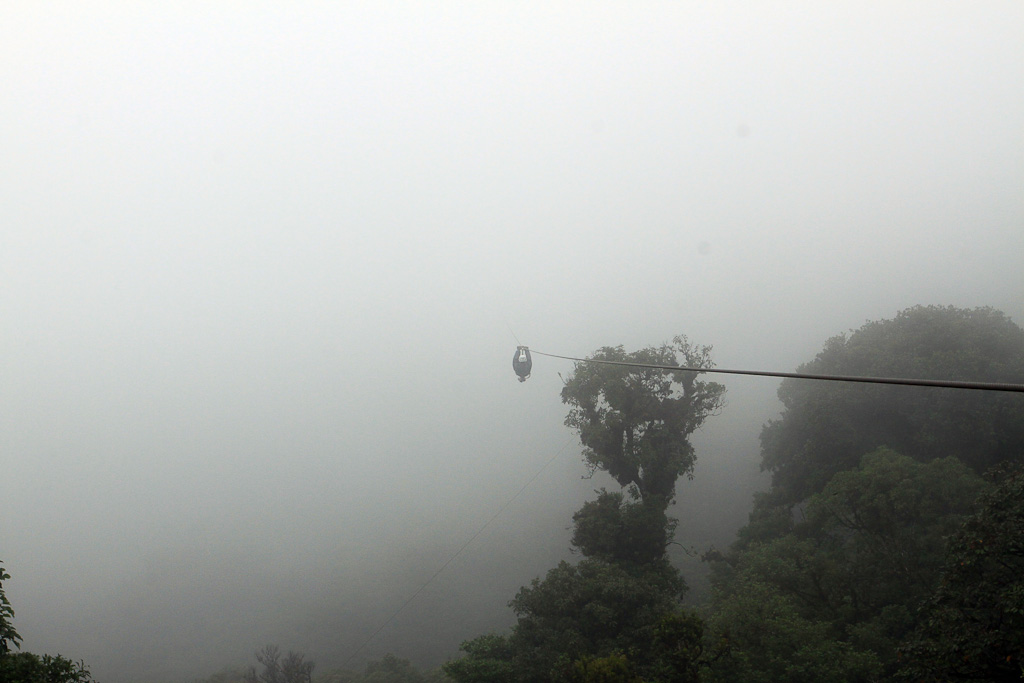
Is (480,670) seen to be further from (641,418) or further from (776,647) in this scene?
(641,418)

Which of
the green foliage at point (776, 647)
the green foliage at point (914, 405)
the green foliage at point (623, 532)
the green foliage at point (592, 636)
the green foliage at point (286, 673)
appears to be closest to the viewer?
the green foliage at point (776, 647)

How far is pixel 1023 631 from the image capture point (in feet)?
32.7

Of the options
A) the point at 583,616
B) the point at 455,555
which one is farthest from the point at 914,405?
the point at 455,555

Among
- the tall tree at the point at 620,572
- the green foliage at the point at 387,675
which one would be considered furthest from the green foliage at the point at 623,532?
the green foliage at the point at 387,675

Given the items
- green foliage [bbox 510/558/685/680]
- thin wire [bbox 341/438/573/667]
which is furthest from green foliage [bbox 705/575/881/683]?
thin wire [bbox 341/438/573/667]

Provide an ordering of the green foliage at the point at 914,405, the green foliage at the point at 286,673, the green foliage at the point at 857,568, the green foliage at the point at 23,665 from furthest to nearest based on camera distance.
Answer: the green foliage at the point at 286,673 < the green foliage at the point at 914,405 < the green foliage at the point at 857,568 < the green foliage at the point at 23,665

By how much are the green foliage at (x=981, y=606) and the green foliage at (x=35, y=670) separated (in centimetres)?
1504

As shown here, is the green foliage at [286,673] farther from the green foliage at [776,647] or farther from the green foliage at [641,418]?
the green foliage at [776,647]

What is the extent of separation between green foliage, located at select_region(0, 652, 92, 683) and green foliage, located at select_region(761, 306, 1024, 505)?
2603cm

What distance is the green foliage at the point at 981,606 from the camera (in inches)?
400

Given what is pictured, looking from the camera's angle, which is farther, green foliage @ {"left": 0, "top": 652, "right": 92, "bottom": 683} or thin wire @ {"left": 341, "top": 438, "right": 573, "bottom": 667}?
thin wire @ {"left": 341, "top": 438, "right": 573, "bottom": 667}

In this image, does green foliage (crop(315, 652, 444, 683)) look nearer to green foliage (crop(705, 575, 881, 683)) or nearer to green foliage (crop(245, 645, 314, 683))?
green foliage (crop(245, 645, 314, 683))

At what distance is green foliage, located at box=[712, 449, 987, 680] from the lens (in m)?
15.0

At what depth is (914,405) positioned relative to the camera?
2423cm
